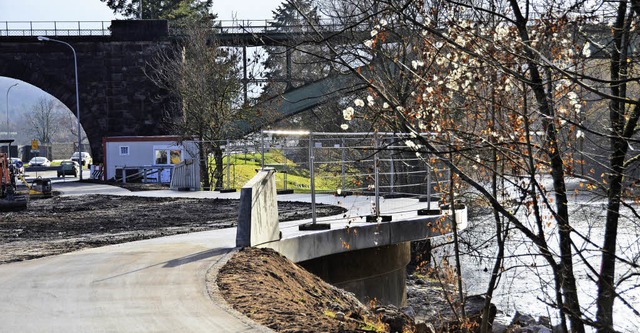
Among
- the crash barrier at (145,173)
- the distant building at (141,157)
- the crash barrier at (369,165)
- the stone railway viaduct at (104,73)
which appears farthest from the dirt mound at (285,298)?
the stone railway viaduct at (104,73)

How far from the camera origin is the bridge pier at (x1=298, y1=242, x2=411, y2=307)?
1527cm

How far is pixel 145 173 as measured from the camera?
46.7 meters

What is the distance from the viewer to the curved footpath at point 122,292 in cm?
833

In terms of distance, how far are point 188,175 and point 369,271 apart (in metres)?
15.3

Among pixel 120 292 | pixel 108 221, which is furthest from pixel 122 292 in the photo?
pixel 108 221

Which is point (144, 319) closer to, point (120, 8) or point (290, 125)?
point (290, 125)

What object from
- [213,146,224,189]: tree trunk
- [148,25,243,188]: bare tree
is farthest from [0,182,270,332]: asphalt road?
[148,25,243,188]: bare tree

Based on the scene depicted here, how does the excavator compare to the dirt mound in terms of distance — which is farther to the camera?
the excavator

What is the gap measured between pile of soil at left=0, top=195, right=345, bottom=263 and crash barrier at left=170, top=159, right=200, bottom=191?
2.44 m

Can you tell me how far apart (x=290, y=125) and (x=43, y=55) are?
1492 cm

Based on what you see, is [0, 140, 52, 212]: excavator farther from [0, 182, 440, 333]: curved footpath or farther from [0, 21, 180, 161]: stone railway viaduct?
[0, 21, 180, 161]: stone railway viaduct

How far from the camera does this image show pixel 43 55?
2267 inches

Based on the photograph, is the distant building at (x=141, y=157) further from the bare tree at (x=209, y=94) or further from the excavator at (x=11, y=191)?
the excavator at (x=11, y=191)

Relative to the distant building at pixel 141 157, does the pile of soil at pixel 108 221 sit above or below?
below
